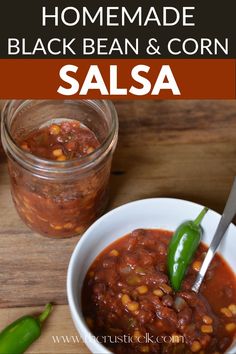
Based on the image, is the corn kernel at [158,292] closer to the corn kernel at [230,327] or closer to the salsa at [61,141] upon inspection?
the corn kernel at [230,327]

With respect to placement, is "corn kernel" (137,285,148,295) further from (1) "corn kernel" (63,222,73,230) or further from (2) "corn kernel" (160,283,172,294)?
(1) "corn kernel" (63,222,73,230)

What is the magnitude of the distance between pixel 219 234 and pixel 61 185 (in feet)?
2.05

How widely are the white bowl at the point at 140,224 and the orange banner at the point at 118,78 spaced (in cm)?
59

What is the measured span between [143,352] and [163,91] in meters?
1.34

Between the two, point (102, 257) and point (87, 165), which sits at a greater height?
point (87, 165)

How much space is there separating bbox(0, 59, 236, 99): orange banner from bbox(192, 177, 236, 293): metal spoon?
0.80 meters

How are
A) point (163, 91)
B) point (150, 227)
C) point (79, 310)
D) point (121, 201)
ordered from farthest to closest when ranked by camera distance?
point (163, 91), point (121, 201), point (150, 227), point (79, 310)

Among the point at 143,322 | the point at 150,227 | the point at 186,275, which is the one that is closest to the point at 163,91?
the point at 150,227

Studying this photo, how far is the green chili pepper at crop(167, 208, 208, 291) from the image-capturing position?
275cm

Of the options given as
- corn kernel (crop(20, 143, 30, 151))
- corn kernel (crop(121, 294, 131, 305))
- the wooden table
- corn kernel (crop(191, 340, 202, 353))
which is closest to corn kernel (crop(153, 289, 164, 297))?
corn kernel (crop(121, 294, 131, 305))

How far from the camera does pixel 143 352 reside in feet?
8.43

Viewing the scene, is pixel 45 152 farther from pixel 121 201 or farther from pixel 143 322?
pixel 143 322

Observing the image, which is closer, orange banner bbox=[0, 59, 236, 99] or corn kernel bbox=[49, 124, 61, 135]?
corn kernel bbox=[49, 124, 61, 135]

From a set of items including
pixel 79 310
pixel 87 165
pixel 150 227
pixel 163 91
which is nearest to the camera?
pixel 79 310
